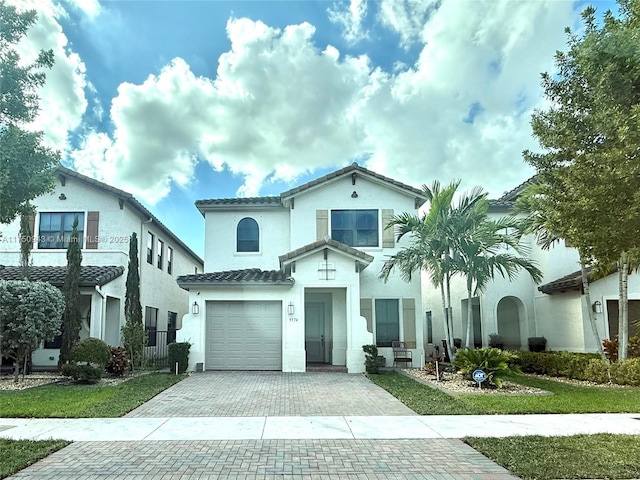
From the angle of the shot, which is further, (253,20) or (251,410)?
(253,20)

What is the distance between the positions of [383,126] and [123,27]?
8891mm

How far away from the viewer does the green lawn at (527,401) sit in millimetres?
9688

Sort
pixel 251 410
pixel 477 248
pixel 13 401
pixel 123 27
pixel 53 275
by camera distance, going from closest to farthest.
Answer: pixel 251 410 < pixel 13 401 < pixel 123 27 < pixel 477 248 < pixel 53 275

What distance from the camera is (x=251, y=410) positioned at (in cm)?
989

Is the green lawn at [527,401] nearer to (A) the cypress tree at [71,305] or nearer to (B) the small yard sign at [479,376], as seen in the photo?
(B) the small yard sign at [479,376]

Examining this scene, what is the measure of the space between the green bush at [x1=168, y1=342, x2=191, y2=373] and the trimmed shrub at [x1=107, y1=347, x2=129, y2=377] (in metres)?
1.36

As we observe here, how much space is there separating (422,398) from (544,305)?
10.7m

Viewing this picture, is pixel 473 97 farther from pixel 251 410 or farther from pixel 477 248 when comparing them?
pixel 251 410

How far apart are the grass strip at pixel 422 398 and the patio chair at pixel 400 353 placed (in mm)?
2610

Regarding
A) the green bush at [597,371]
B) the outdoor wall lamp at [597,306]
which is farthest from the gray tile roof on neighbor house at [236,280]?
the outdoor wall lamp at [597,306]

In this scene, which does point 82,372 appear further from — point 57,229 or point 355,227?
point 355,227

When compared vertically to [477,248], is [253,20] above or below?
above

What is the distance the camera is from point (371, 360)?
16.0 meters

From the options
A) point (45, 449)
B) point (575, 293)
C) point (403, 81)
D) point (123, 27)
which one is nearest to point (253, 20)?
point (123, 27)
